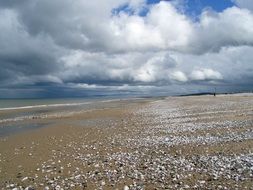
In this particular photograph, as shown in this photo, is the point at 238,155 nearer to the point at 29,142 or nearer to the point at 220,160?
the point at 220,160

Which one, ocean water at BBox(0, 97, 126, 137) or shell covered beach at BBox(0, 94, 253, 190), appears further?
ocean water at BBox(0, 97, 126, 137)

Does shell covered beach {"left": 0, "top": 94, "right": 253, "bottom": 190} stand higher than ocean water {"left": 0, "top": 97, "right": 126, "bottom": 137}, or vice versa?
shell covered beach {"left": 0, "top": 94, "right": 253, "bottom": 190}

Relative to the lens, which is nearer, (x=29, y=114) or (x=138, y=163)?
(x=138, y=163)

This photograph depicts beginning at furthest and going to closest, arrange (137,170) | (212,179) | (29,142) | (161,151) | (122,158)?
(29,142) < (161,151) < (122,158) < (137,170) < (212,179)

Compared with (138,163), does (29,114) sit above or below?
below

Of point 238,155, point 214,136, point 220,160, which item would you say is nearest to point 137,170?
point 220,160

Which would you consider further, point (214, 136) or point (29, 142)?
point (29, 142)

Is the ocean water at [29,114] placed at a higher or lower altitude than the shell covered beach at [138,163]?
lower

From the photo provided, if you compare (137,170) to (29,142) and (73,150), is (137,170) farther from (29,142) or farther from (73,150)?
(29,142)

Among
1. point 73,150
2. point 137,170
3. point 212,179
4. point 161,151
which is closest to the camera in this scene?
Result: point 212,179

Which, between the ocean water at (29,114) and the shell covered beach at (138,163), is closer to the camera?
the shell covered beach at (138,163)

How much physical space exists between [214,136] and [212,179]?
9.33m

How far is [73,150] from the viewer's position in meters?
19.3

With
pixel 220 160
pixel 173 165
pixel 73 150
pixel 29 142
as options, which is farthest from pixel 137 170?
pixel 29 142
